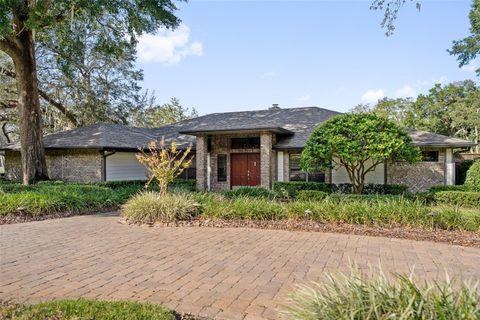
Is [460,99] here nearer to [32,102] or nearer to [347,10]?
[347,10]

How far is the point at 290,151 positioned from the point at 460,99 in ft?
81.2

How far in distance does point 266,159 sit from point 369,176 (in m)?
4.83

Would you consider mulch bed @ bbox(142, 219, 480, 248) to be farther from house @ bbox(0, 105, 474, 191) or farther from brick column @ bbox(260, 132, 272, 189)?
house @ bbox(0, 105, 474, 191)

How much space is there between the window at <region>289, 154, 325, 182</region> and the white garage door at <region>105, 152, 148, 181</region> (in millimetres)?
8030

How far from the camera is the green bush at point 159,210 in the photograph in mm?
8600

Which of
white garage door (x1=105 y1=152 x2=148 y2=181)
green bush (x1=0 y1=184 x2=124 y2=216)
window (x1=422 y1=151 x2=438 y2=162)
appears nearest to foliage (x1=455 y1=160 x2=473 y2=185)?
window (x1=422 y1=151 x2=438 y2=162)

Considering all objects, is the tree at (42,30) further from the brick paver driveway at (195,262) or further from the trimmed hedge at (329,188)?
the trimmed hedge at (329,188)

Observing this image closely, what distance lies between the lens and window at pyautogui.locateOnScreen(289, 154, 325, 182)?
1606 centimetres

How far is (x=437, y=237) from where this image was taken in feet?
22.1

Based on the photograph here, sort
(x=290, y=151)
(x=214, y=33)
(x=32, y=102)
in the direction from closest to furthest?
(x=214, y=33), (x=32, y=102), (x=290, y=151)

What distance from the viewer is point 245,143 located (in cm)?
1761

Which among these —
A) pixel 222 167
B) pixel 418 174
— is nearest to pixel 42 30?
pixel 222 167

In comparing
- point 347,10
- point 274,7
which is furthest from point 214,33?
point 347,10

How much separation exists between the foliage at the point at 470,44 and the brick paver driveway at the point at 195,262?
16.9 metres
